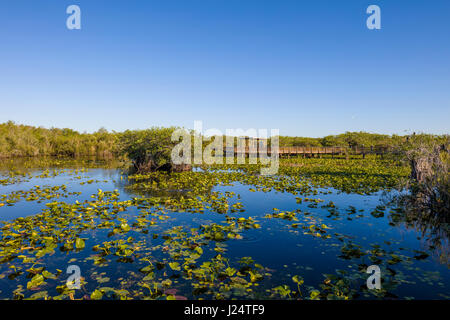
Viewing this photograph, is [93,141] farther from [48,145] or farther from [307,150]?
[307,150]

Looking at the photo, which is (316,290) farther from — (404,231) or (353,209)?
(353,209)

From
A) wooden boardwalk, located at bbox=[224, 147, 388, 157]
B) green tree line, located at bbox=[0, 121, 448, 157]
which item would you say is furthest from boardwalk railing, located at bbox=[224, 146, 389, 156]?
green tree line, located at bbox=[0, 121, 448, 157]

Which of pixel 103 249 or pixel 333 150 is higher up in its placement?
pixel 333 150

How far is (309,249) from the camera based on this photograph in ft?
20.0

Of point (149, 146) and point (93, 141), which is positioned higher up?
point (93, 141)

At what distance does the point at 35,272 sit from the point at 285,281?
480 cm

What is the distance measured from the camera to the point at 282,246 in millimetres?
6297

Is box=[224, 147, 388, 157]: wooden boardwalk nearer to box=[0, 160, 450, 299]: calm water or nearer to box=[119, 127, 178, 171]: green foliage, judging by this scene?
box=[119, 127, 178, 171]: green foliage

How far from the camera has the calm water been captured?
4.56m

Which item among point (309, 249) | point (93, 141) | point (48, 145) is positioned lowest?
point (309, 249)

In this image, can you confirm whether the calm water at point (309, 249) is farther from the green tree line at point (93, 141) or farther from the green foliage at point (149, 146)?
the green tree line at point (93, 141)
